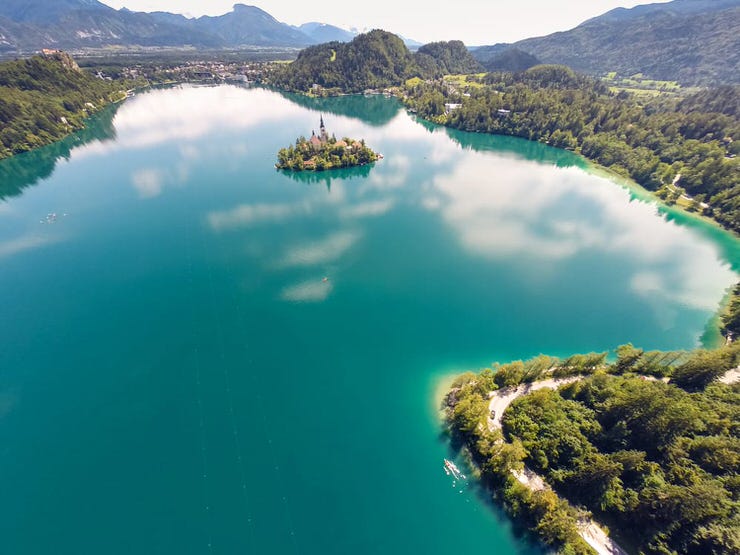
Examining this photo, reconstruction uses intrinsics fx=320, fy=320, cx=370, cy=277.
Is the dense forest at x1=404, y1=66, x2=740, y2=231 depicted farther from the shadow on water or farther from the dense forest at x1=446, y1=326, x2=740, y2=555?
the shadow on water

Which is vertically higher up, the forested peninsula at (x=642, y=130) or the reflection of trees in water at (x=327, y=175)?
the forested peninsula at (x=642, y=130)

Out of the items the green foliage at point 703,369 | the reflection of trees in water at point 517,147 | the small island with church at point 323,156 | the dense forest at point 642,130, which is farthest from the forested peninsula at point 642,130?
the small island with church at point 323,156

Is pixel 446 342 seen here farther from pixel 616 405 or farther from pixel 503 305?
pixel 616 405

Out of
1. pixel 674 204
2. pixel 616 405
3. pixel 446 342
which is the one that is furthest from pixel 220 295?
pixel 674 204

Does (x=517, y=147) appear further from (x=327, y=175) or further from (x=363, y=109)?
(x=363, y=109)

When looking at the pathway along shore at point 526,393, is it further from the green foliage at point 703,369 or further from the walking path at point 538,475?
the green foliage at point 703,369
